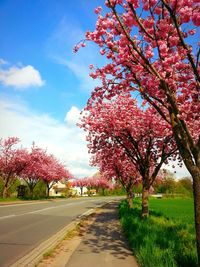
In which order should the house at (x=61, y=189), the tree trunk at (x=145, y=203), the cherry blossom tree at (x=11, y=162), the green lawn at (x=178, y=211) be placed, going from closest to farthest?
the tree trunk at (x=145, y=203) < the green lawn at (x=178, y=211) < the cherry blossom tree at (x=11, y=162) < the house at (x=61, y=189)

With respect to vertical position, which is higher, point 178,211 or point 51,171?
point 51,171

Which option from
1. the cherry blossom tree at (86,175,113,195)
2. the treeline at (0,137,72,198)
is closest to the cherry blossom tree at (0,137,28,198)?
the treeline at (0,137,72,198)

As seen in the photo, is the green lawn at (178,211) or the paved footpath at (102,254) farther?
the green lawn at (178,211)

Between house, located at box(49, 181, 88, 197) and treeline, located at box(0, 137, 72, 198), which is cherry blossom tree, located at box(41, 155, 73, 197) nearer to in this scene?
treeline, located at box(0, 137, 72, 198)

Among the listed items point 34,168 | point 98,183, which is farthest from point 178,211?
point 98,183

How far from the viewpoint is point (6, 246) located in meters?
10.1

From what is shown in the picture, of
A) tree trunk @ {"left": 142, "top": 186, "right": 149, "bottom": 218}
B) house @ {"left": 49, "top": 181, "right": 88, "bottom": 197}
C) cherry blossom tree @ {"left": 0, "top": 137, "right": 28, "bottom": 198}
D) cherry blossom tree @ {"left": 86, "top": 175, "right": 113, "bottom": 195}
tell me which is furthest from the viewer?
cherry blossom tree @ {"left": 86, "top": 175, "right": 113, "bottom": 195}

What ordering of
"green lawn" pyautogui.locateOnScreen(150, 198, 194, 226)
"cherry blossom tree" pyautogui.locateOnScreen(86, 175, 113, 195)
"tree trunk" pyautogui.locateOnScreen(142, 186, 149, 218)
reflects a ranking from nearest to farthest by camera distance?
1. "tree trunk" pyautogui.locateOnScreen(142, 186, 149, 218)
2. "green lawn" pyautogui.locateOnScreen(150, 198, 194, 226)
3. "cherry blossom tree" pyautogui.locateOnScreen(86, 175, 113, 195)

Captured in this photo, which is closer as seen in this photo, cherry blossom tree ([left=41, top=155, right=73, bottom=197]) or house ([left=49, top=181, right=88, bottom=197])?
cherry blossom tree ([left=41, top=155, right=73, bottom=197])

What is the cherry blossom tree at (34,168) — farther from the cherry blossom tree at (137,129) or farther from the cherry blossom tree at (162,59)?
the cherry blossom tree at (162,59)

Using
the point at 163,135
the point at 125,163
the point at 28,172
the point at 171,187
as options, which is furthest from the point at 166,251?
the point at 171,187

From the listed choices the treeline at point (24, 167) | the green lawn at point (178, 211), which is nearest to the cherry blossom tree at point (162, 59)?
the green lawn at point (178, 211)

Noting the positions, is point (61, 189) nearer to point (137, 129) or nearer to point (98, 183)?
point (98, 183)

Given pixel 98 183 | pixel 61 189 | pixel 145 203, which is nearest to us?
pixel 145 203
